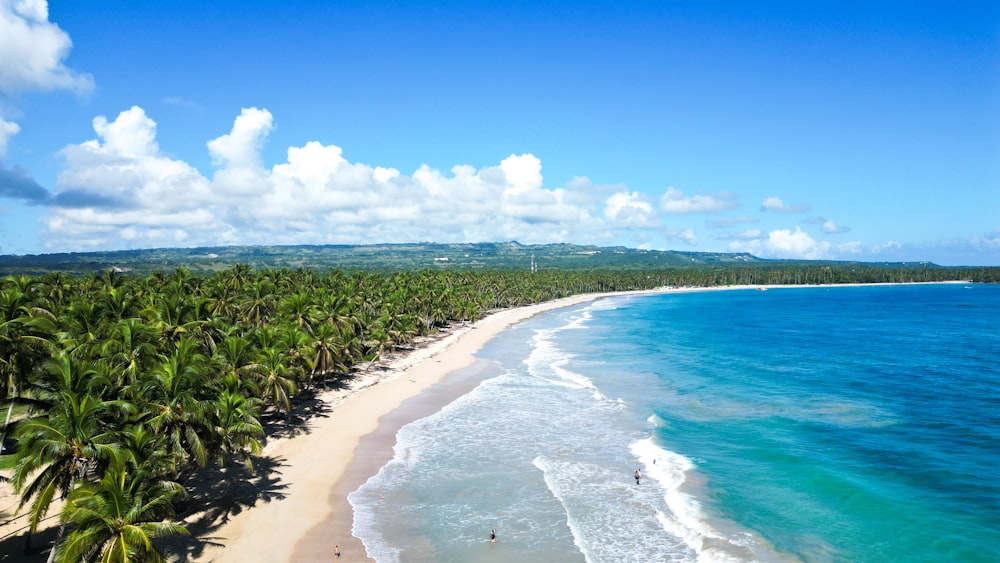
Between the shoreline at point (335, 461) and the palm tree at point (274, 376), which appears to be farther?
the palm tree at point (274, 376)

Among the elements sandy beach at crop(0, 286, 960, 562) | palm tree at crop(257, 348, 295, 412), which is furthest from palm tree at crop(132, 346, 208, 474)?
palm tree at crop(257, 348, 295, 412)

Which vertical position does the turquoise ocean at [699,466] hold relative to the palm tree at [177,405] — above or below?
below

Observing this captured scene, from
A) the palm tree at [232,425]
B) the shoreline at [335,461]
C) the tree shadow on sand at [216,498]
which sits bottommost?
the shoreline at [335,461]

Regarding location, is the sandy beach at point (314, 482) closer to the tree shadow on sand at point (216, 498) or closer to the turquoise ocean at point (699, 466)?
the tree shadow on sand at point (216, 498)

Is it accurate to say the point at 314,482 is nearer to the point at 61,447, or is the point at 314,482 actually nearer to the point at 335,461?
the point at 335,461

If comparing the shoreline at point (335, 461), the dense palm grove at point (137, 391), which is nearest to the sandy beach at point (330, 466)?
the shoreline at point (335, 461)
